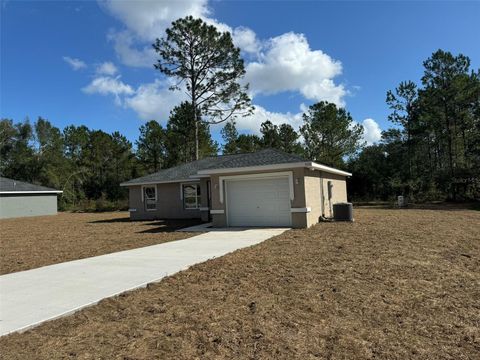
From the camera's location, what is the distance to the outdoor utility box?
1555 cm

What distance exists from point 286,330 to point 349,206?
39.5 ft

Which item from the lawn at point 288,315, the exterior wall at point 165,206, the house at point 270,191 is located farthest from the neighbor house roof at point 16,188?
the lawn at point 288,315

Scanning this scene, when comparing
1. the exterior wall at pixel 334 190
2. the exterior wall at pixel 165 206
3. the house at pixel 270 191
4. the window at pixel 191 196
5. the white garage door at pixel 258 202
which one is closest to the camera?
the house at pixel 270 191

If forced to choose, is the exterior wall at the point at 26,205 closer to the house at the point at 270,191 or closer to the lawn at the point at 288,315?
the house at the point at 270,191

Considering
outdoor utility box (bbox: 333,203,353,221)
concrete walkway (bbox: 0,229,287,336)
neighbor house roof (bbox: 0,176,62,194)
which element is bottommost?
concrete walkway (bbox: 0,229,287,336)

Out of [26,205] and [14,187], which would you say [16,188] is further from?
[26,205]

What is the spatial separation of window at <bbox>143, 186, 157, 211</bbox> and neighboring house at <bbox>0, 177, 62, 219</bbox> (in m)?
14.8

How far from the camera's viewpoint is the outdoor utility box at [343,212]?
15.5 m

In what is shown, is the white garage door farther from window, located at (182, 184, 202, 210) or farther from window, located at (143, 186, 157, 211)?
window, located at (143, 186, 157, 211)

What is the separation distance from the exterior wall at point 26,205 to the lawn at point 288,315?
29.2 m

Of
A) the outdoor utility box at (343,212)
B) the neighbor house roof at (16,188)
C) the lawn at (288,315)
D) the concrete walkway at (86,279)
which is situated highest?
the neighbor house roof at (16,188)

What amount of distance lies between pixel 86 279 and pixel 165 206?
51.1ft

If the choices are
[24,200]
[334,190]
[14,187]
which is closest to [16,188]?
[14,187]

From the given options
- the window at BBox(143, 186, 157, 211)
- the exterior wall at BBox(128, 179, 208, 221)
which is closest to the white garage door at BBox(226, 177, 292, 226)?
the exterior wall at BBox(128, 179, 208, 221)
